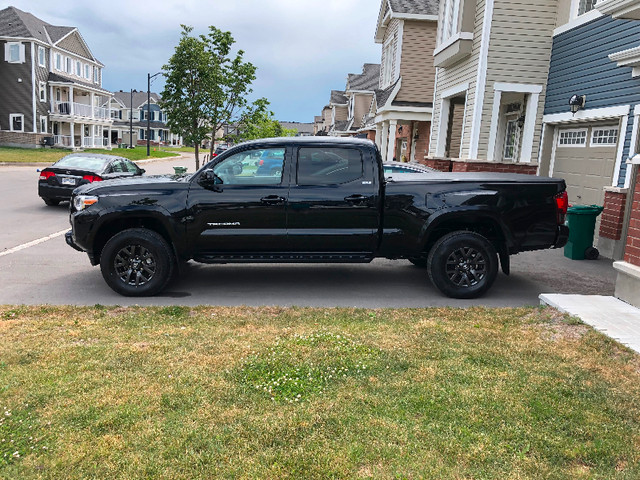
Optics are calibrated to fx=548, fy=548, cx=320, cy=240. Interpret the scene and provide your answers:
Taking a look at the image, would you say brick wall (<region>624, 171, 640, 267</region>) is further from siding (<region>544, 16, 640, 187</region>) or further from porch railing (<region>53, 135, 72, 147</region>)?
porch railing (<region>53, 135, 72, 147</region>)

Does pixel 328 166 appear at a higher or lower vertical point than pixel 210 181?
higher

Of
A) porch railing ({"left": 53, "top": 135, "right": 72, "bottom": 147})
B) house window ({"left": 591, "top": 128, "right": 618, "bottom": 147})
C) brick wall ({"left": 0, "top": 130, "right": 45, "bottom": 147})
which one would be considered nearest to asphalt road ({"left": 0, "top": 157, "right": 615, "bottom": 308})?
house window ({"left": 591, "top": 128, "right": 618, "bottom": 147})

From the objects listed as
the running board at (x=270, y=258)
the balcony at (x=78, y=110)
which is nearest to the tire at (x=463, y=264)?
the running board at (x=270, y=258)

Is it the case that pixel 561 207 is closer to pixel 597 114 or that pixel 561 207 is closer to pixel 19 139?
pixel 597 114

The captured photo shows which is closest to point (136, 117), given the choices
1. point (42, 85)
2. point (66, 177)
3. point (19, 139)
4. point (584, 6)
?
point (42, 85)

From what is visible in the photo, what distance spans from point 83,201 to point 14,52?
45.0m

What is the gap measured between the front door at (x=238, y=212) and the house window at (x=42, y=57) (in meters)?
45.9

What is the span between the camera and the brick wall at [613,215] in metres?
9.43

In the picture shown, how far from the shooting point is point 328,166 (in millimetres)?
7098

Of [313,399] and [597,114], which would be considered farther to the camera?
[597,114]

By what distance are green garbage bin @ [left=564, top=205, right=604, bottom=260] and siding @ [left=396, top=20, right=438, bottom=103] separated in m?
13.8

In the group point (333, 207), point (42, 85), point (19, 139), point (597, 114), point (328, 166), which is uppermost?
point (42, 85)

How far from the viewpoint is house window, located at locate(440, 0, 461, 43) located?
14055 millimetres

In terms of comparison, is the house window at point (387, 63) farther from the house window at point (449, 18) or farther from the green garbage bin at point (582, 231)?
the green garbage bin at point (582, 231)
